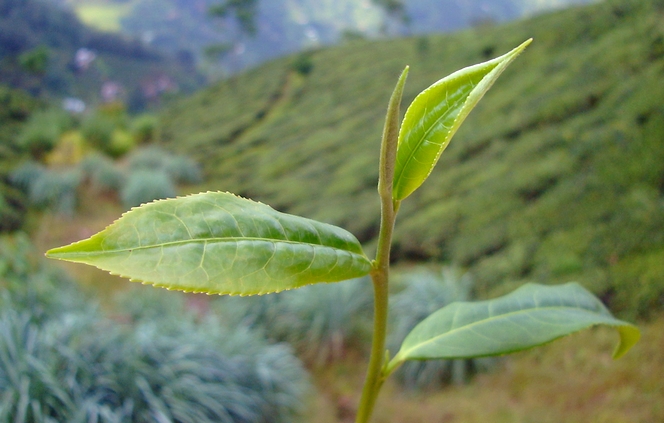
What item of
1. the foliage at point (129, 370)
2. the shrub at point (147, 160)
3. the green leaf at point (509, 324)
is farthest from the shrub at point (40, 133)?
the green leaf at point (509, 324)

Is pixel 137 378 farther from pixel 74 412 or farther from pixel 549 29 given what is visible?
pixel 549 29

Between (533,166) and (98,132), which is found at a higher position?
(98,132)

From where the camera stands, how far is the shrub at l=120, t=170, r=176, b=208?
6.36 metres

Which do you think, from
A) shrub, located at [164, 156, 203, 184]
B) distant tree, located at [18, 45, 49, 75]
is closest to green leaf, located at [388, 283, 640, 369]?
shrub, located at [164, 156, 203, 184]

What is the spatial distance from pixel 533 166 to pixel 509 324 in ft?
11.3

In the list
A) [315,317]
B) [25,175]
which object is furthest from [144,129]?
[315,317]

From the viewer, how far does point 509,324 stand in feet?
2.17

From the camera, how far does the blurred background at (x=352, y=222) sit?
2.27 m

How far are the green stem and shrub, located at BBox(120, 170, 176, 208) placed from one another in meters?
6.12

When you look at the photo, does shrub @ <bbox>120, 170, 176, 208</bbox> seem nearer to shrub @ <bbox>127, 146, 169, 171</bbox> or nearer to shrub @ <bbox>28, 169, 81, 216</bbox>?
shrub @ <bbox>28, 169, 81, 216</bbox>

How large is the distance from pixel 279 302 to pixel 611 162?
8.49 feet

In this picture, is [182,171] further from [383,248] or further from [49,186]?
[383,248]

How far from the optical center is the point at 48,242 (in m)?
5.30

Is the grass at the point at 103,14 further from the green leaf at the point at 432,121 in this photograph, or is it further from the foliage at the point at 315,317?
the green leaf at the point at 432,121
